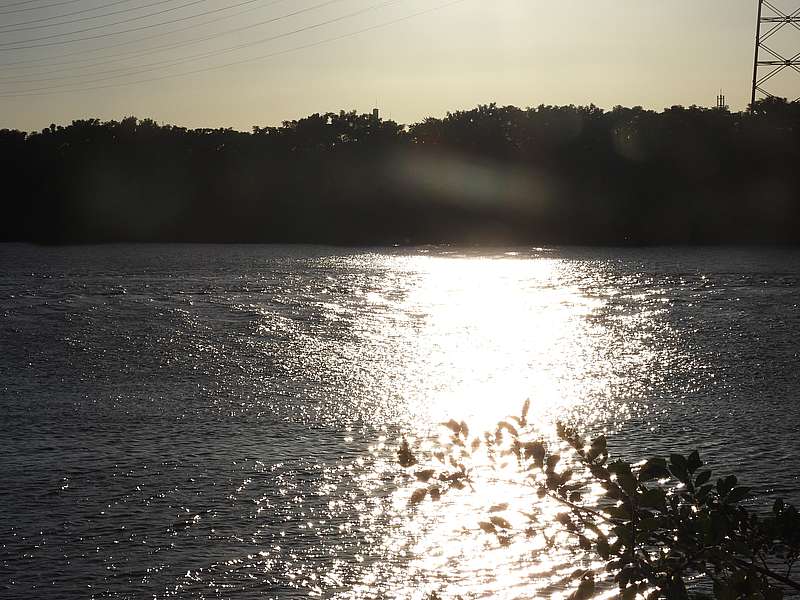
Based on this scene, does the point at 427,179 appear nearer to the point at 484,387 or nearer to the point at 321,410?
the point at 484,387

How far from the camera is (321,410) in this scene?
17.1 metres

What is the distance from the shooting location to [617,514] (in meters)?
4.53

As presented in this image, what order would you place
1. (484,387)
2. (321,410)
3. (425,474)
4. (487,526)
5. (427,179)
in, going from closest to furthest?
(487,526)
(425,474)
(321,410)
(484,387)
(427,179)

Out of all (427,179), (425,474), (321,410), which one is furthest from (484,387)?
(427,179)

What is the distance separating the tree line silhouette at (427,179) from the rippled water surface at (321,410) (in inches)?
1698

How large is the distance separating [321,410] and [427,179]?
7867 cm

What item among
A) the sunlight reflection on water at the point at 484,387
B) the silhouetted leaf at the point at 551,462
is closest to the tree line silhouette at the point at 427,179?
the sunlight reflection on water at the point at 484,387

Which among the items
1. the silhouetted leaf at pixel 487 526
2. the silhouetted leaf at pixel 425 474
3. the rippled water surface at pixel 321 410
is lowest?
the rippled water surface at pixel 321 410

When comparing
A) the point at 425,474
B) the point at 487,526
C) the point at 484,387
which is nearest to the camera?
the point at 487,526

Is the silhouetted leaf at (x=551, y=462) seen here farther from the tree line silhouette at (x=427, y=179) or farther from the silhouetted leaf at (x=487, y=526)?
the tree line silhouette at (x=427, y=179)

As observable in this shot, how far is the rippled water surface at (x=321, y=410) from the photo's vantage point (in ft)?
33.2

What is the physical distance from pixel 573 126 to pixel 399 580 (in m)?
86.7

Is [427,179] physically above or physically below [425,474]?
above

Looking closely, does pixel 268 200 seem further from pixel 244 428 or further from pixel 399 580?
pixel 399 580
